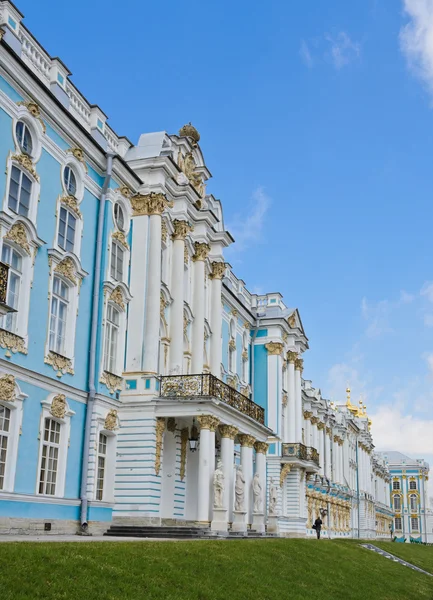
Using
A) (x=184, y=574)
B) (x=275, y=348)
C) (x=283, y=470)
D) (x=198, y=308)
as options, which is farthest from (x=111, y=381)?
(x=283, y=470)

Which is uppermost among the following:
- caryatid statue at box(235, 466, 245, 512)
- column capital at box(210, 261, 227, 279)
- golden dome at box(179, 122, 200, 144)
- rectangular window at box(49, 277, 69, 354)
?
golden dome at box(179, 122, 200, 144)

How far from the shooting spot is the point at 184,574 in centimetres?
1408

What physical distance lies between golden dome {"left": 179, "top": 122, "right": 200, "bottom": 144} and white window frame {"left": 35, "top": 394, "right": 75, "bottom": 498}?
15.5 m

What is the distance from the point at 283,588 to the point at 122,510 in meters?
9.73

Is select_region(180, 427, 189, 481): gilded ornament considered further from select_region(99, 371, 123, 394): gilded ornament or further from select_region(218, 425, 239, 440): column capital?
select_region(99, 371, 123, 394): gilded ornament

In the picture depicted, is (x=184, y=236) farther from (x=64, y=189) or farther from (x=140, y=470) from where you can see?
(x=140, y=470)

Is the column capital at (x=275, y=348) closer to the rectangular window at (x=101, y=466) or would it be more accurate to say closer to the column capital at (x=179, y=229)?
the column capital at (x=179, y=229)

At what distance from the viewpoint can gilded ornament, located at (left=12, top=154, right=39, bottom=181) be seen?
2109 centimetres

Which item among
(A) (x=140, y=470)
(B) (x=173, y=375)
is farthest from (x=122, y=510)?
(B) (x=173, y=375)

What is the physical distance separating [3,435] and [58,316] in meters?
4.51

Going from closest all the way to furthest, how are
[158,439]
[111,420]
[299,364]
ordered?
[111,420] → [158,439] → [299,364]

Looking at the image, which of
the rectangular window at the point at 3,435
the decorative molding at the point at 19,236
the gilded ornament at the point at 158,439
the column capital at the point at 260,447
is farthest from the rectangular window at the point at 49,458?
the column capital at the point at 260,447

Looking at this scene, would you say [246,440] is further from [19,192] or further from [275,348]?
[275,348]

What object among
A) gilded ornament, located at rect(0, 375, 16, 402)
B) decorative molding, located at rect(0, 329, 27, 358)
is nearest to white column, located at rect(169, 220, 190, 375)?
decorative molding, located at rect(0, 329, 27, 358)
